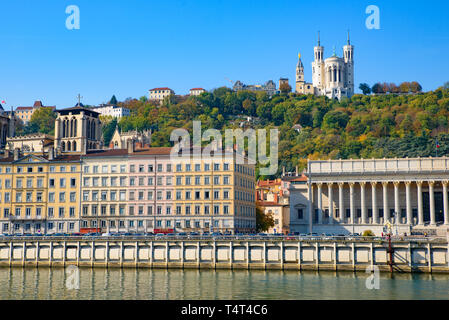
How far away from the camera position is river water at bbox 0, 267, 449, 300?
1855 inches

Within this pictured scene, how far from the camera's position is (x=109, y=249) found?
6788cm

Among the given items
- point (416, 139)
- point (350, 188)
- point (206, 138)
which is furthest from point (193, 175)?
point (416, 139)

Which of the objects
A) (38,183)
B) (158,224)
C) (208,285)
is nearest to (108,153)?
(38,183)

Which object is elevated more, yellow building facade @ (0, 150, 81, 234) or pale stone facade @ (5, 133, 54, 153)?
pale stone facade @ (5, 133, 54, 153)

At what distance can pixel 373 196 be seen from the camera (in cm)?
9888

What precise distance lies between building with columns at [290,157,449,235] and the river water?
129ft

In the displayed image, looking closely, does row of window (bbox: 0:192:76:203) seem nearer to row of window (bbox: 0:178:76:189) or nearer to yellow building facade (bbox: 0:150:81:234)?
yellow building facade (bbox: 0:150:81:234)

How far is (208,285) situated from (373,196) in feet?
176

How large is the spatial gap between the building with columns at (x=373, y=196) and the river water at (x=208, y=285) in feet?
129

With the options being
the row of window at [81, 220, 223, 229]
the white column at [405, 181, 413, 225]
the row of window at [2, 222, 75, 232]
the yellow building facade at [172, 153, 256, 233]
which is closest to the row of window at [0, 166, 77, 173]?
the row of window at [2, 222, 75, 232]

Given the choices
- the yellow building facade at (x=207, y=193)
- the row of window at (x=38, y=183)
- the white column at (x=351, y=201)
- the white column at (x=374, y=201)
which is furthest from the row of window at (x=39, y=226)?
the white column at (x=374, y=201)

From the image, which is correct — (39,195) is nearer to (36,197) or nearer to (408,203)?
(36,197)
